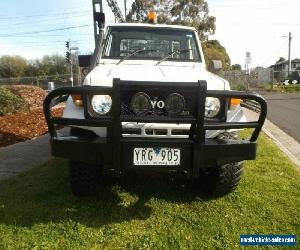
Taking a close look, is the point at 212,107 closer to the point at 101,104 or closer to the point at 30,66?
the point at 101,104

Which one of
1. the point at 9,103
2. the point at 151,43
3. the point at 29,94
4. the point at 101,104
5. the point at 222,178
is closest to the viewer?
the point at 101,104

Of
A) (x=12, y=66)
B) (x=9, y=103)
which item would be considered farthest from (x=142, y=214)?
(x=12, y=66)

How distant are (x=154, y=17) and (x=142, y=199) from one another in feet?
8.92

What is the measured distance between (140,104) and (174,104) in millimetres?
291

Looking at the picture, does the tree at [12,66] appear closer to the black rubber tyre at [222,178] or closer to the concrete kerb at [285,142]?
the concrete kerb at [285,142]

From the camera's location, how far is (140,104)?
3.31 meters

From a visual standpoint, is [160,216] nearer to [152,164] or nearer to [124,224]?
[124,224]

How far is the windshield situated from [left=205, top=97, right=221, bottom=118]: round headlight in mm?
1525

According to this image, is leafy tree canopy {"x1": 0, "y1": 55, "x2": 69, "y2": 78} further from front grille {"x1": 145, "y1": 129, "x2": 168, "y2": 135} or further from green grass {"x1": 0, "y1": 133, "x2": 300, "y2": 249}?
front grille {"x1": 145, "y1": 129, "x2": 168, "y2": 135}

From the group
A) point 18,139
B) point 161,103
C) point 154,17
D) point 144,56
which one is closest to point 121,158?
point 161,103

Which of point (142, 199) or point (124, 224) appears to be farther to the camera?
point (142, 199)

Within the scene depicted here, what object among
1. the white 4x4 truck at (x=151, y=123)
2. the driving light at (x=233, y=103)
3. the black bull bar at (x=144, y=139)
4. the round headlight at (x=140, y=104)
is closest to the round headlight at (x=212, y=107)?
the white 4x4 truck at (x=151, y=123)

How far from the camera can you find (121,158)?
338 centimetres

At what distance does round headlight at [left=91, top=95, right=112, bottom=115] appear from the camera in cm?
349
